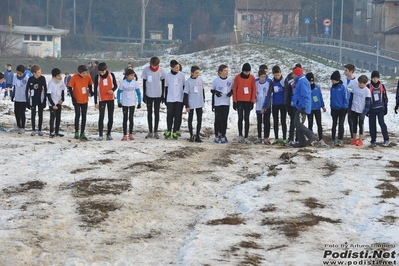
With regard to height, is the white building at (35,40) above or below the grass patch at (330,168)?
above

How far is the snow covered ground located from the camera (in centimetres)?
754

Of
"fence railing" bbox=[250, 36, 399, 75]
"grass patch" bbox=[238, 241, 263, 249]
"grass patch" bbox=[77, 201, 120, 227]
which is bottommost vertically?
"grass patch" bbox=[238, 241, 263, 249]

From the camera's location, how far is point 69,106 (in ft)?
90.6

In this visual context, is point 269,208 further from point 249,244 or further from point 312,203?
point 249,244

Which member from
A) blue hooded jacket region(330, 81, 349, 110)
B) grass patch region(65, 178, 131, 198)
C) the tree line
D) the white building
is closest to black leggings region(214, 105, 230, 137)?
blue hooded jacket region(330, 81, 349, 110)

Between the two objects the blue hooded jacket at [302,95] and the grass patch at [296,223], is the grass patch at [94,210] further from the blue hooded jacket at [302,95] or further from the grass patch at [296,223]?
the blue hooded jacket at [302,95]

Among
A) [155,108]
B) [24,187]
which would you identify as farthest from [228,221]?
[155,108]

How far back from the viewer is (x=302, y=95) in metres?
15.4

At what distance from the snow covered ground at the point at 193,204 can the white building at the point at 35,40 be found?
78694 millimetres

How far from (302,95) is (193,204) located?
6251mm

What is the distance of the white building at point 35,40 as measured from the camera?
90.9 meters

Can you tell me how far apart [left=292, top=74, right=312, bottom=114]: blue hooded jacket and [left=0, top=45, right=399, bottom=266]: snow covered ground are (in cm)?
105

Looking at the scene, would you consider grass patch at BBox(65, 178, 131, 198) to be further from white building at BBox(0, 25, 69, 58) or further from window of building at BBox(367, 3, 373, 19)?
window of building at BBox(367, 3, 373, 19)

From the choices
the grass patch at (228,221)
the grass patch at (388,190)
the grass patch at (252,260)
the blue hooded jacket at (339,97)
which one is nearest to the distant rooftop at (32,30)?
the blue hooded jacket at (339,97)
